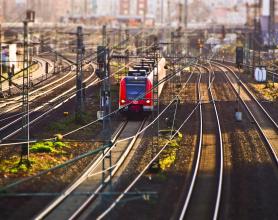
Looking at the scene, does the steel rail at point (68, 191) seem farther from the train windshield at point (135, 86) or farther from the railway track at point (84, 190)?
the train windshield at point (135, 86)

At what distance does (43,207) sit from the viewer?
38.9 ft

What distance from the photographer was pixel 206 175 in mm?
14898

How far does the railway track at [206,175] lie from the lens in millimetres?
11891

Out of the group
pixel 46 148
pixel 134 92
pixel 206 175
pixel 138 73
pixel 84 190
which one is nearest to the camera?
pixel 84 190

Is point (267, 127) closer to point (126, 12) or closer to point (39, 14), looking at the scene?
point (39, 14)

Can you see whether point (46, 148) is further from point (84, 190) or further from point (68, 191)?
point (68, 191)

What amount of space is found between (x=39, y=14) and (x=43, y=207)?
11861 centimetres

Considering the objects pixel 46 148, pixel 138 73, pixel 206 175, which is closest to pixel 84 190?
pixel 206 175

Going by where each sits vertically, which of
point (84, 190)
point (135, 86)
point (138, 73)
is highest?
point (138, 73)

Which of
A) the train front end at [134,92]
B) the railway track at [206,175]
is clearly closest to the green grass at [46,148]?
the railway track at [206,175]

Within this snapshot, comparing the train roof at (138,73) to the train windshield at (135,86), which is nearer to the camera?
the train windshield at (135,86)

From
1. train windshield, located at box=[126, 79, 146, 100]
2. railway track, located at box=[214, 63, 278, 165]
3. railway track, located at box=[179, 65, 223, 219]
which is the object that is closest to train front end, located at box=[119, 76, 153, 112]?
train windshield, located at box=[126, 79, 146, 100]

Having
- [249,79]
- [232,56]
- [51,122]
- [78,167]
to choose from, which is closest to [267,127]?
[51,122]

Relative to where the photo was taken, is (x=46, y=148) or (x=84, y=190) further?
(x=46, y=148)
